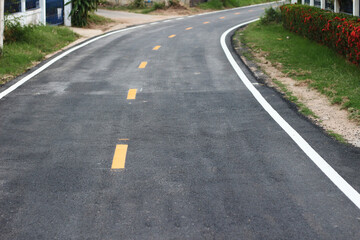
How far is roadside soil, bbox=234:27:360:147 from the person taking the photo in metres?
9.72

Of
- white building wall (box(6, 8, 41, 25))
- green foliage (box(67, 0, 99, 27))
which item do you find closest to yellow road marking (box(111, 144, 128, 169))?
white building wall (box(6, 8, 41, 25))

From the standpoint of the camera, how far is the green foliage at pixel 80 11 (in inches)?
1200

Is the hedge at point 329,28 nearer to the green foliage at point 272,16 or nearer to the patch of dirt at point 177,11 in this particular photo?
the green foliage at point 272,16

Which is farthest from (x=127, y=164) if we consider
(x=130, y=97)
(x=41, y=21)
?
(x=41, y=21)

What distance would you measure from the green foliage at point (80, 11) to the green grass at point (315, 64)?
31.4 ft

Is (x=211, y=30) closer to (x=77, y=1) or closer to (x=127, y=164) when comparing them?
(x=77, y=1)

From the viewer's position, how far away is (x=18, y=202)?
21.3ft

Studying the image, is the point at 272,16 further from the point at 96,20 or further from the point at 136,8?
the point at 136,8

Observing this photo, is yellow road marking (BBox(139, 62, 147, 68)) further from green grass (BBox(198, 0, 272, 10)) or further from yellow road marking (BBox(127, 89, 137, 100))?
green grass (BBox(198, 0, 272, 10))

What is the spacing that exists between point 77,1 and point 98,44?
26.9 feet

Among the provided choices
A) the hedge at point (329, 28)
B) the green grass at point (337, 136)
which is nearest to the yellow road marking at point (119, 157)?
the green grass at point (337, 136)

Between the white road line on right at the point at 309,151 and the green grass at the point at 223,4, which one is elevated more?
the green grass at the point at 223,4

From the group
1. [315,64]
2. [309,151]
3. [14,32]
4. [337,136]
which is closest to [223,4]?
[14,32]

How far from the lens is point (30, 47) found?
814 inches
